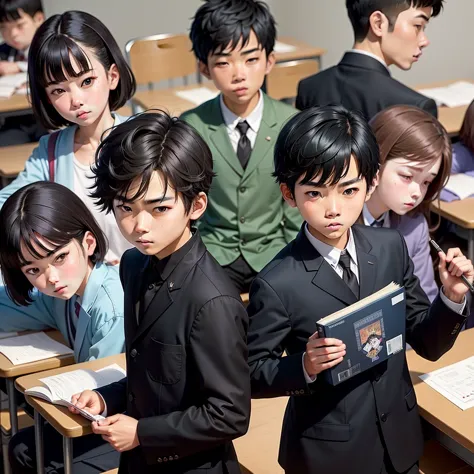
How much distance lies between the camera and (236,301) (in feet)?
6.22

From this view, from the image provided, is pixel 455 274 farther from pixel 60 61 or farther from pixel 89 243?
pixel 60 61

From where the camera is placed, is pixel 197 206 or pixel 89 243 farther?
pixel 89 243

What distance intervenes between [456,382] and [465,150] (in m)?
1.81

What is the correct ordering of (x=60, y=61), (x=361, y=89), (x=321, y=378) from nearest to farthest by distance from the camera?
1. (x=321, y=378)
2. (x=60, y=61)
3. (x=361, y=89)

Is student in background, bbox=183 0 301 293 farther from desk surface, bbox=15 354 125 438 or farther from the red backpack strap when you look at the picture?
desk surface, bbox=15 354 125 438

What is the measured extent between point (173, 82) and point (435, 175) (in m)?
4.75

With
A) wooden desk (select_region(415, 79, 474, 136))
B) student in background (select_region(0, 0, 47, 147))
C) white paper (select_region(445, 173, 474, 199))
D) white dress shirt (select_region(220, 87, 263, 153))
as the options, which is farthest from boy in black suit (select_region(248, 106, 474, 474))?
student in background (select_region(0, 0, 47, 147))

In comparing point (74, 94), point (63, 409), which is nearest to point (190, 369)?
point (63, 409)

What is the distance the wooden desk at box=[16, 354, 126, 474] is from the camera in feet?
7.13

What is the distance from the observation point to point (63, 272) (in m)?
2.59

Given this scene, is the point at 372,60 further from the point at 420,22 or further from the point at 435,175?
the point at 435,175

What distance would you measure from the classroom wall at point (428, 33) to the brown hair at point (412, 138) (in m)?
3.14

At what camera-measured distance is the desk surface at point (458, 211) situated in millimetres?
3492

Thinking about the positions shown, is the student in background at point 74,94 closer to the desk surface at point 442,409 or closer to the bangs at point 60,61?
the bangs at point 60,61
